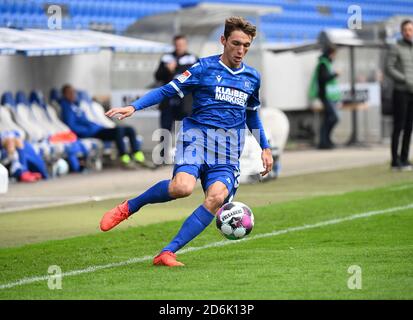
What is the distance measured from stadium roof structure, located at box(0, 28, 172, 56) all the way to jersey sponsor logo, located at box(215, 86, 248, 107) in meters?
6.71

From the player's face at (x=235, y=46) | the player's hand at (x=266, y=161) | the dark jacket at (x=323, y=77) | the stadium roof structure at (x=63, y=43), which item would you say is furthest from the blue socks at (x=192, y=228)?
the dark jacket at (x=323, y=77)

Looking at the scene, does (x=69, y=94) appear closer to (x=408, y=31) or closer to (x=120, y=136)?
(x=120, y=136)

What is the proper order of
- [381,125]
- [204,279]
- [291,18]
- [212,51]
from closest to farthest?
[204,279], [212,51], [381,125], [291,18]

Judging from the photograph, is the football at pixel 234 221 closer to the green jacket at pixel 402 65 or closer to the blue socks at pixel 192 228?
the blue socks at pixel 192 228

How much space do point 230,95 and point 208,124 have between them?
11.5 inches

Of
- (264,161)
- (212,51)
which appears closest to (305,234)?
(264,161)

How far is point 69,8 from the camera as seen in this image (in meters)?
22.6

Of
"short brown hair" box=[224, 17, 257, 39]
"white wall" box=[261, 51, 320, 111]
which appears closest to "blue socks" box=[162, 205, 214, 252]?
"short brown hair" box=[224, 17, 257, 39]

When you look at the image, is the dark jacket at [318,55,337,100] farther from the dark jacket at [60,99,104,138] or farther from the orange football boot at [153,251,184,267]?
the orange football boot at [153,251,184,267]

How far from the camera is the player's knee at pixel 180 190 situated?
8.70 m

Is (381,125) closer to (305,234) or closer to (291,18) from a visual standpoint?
(291,18)
